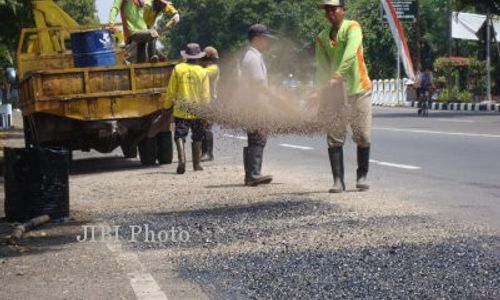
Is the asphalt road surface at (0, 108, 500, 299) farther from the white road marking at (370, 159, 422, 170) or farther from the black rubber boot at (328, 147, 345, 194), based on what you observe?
the black rubber boot at (328, 147, 345, 194)

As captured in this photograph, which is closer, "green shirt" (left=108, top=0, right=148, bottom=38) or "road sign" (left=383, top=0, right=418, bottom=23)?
"green shirt" (left=108, top=0, right=148, bottom=38)

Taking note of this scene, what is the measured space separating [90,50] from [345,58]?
640cm

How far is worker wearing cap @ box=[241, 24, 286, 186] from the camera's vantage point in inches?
457

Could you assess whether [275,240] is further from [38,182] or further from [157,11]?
[157,11]

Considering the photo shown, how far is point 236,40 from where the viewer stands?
274ft

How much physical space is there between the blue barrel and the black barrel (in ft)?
19.4

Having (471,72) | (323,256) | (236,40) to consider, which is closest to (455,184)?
(323,256)

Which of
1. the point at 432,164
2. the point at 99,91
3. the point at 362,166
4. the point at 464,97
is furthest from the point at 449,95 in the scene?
the point at 362,166

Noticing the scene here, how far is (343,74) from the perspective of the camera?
1037cm

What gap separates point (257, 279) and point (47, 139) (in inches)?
388

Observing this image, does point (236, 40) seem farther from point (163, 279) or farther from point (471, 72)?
point (163, 279)

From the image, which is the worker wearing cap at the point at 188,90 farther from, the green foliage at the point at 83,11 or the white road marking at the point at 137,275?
the green foliage at the point at 83,11

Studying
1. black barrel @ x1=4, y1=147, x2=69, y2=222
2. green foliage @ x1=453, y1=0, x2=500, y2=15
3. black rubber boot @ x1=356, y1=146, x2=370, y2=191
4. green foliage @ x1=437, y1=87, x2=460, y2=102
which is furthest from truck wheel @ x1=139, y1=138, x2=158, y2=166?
green foliage @ x1=437, y1=87, x2=460, y2=102

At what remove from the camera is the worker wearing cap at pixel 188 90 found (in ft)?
44.9
